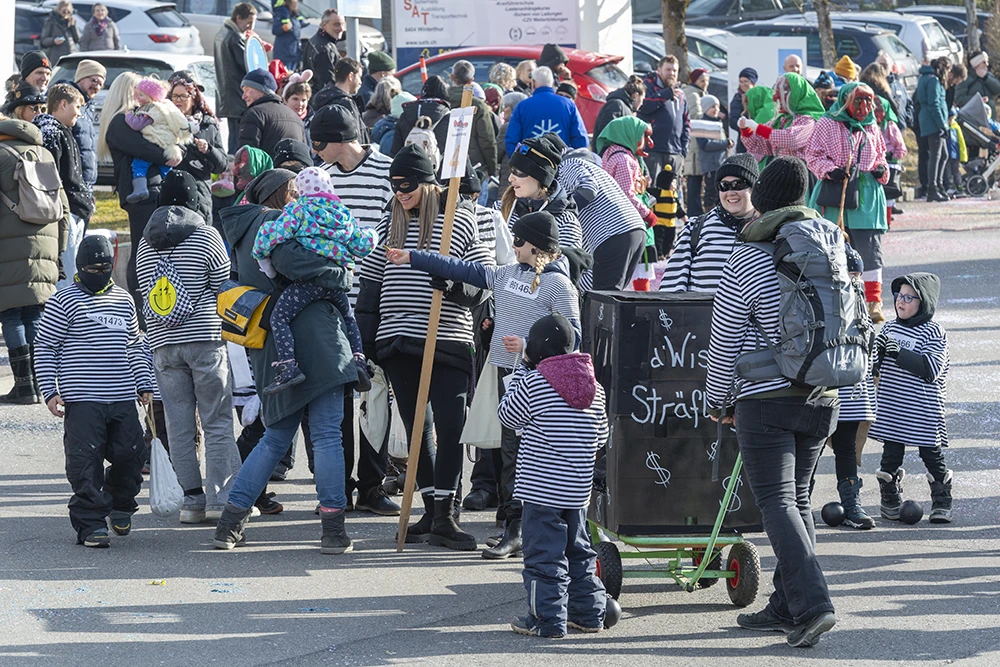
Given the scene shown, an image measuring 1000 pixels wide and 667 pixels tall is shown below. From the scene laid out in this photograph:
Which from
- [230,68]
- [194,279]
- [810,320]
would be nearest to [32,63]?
[230,68]

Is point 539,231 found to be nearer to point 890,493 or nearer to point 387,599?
point 387,599

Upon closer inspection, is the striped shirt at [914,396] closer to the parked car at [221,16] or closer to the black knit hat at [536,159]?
the black knit hat at [536,159]

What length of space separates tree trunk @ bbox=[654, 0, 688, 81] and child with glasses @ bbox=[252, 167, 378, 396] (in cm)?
1636

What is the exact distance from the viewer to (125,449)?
7379 mm

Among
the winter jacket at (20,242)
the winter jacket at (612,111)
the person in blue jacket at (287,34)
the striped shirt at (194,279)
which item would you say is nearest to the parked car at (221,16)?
the person in blue jacket at (287,34)

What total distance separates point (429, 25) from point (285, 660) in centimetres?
1655

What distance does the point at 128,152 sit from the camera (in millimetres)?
10953

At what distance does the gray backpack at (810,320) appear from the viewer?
5684 mm

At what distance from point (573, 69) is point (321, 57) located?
4257 millimetres

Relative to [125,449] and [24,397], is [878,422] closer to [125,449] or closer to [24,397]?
[125,449]

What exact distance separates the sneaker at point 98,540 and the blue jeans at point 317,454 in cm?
62

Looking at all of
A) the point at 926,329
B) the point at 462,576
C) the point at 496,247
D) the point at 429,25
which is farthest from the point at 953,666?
the point at 429,25

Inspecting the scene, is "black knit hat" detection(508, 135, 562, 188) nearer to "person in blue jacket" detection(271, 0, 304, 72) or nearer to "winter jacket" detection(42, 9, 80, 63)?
"person in blue jacket" detection(271, 0, 304, 72)

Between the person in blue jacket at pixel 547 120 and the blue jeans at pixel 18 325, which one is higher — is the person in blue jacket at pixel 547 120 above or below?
above
